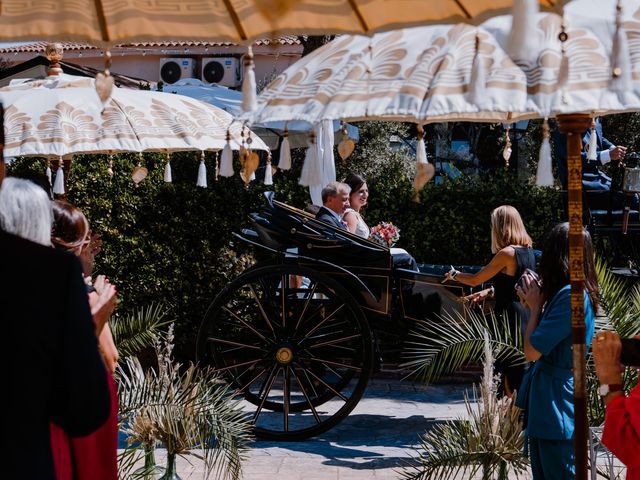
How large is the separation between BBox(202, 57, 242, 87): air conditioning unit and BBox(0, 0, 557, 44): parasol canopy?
1969 centimetres

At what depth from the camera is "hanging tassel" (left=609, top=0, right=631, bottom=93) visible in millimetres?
2959

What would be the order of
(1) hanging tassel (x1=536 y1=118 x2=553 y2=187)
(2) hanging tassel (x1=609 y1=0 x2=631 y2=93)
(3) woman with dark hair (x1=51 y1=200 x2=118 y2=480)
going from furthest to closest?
(1) hanging tassel (x1=536 y1=118 x2=553 y2=187) → (3) woman with dark hair (x1=51 y1=200 x2=118 y2=480) → (2) hanging tassel (x1=609 y1=0 x2=631 y2=93)

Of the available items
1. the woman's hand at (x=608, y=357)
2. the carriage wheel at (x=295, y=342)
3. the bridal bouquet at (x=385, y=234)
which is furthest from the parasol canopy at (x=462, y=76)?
the bridal bouquet at (x=385, y=234)

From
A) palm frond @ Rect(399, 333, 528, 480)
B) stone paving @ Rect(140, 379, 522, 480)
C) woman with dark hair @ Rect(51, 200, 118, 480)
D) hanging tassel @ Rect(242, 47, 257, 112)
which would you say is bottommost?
stone paving @ Rect(140, 379, 522, 480)

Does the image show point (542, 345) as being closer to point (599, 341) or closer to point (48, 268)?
point (599, 341)

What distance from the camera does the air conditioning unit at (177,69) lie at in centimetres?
2350

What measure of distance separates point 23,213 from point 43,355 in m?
0.57

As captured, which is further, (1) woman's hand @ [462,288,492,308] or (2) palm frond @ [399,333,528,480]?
(1) woman's hand @ [462,288,492,308]

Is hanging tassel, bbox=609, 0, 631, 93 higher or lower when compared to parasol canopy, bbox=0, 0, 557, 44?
lower

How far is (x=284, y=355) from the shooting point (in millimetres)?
7426

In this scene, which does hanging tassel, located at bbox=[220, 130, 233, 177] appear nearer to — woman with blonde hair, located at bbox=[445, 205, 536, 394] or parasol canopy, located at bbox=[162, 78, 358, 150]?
woman with blonde hair, located at bbox=[445, 205, 536, 394]

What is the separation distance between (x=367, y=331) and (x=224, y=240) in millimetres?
2943

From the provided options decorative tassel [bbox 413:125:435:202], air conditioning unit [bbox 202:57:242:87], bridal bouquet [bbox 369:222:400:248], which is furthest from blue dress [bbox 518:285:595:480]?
air conditioning unit [bbox 202:57:242:87]

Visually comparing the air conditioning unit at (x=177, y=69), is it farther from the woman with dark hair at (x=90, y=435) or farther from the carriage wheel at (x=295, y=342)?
the woman with dark hair at (x=90, y=435)
